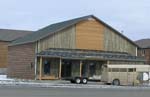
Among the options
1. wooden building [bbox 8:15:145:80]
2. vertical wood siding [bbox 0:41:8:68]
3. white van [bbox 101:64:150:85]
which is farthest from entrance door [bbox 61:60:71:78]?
vertical wood siding [bbox 0:41:8:68]

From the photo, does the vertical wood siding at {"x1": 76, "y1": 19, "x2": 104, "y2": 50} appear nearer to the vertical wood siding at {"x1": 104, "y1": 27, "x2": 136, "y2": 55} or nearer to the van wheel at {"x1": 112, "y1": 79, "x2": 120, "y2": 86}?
the vertical wood siding at {"x1": 104, "y1": 27, "x2": 136, "y2": 55}

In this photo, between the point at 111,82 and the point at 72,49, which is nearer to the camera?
the point at 111,82

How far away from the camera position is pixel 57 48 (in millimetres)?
60469

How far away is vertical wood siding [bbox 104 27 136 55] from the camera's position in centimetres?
6438

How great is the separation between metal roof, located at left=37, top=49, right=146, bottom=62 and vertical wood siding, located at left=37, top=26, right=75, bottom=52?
71cm

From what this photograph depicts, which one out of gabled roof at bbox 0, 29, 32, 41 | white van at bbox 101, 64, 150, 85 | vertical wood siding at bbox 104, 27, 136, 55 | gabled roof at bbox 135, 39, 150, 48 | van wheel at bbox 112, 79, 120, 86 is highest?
gabled roof at bbox 0, 29, 32, 41

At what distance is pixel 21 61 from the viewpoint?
62.8 meters

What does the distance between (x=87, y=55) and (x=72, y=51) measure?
2.06 meters

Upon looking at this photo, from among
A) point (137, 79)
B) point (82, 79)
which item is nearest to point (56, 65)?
point (82, 79)

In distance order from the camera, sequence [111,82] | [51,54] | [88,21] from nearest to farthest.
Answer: [111,82] < [51,54] < [88,21]

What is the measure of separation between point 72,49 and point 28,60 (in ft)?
19.7

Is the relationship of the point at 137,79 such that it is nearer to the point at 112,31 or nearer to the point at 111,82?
the point at 111,82

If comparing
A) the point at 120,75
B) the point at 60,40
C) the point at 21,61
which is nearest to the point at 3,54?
the point at 21,61

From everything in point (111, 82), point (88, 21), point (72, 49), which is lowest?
point (111, 82)
